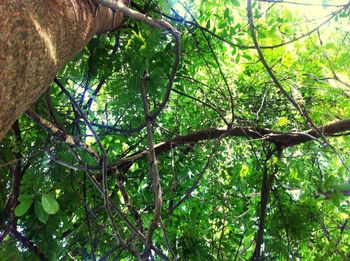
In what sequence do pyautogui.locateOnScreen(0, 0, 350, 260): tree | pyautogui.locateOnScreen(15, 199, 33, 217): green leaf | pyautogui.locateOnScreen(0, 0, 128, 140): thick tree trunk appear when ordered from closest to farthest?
pyautogui.locateOnScreen(0, 0, 128, 140): thick tree trunk < pyautogui.locateOnScreen(15, 199, 33, 217): green leaf < pyautogui.locateOnScreen(0, 0, 350, 260): tree

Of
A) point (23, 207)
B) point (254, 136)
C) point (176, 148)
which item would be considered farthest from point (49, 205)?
point (254, 136)

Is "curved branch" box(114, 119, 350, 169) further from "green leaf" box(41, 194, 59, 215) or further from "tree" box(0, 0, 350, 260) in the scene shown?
"green leaf" box(41, 194, 59, 215)

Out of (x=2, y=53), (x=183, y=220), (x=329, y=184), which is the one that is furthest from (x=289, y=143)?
(x=2, y=53)

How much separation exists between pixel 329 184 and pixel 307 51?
4.72 ft

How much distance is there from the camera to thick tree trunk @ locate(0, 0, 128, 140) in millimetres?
772

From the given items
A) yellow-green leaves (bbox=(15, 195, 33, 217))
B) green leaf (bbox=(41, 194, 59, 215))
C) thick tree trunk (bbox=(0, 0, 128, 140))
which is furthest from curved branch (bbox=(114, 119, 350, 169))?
thick tree trunk (bbox=(0, 0, 128, 140))

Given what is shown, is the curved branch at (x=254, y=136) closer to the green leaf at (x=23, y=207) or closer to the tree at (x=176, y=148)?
the tree at (x=176, y=148)

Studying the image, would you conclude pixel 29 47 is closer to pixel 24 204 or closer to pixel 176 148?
pixel 24 204

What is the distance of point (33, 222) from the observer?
254 cm

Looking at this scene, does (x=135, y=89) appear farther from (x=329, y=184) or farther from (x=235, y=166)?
(x=329, y=184)

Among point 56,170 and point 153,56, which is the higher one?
point 153,56

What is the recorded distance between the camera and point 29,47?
85 centimetres

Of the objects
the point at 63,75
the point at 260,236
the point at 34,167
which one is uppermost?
the point at 63,75

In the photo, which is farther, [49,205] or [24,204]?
[24,204]
